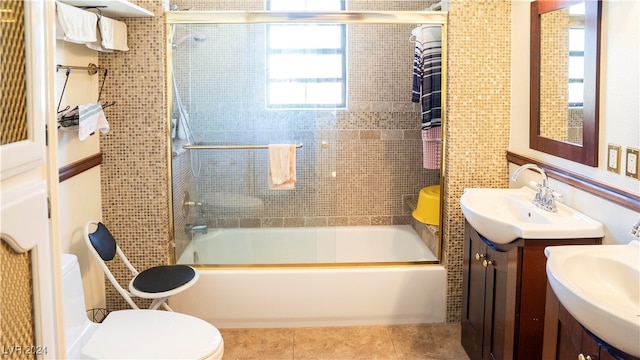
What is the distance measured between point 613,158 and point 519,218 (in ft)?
1.80

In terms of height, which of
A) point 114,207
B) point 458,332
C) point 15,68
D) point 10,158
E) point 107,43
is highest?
point 107,43


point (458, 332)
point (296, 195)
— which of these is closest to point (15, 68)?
point (296, 195)

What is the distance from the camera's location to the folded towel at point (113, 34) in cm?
278

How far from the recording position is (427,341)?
125 inches

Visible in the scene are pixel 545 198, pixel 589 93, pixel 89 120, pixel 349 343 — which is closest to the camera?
pixel 589 93

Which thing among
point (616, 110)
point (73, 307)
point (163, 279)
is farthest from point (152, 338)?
point (616, 110)

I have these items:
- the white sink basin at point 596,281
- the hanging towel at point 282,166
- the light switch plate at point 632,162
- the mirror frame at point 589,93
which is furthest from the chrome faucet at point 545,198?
the hanging towel at point 282,166

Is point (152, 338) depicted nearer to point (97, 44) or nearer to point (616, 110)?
point (97, 44)

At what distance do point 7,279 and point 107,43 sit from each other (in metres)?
1.94

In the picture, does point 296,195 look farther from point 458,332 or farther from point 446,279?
point 458,332

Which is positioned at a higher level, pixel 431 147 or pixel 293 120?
pixel 293 120

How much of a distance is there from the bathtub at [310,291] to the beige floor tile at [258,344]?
69 millimetres

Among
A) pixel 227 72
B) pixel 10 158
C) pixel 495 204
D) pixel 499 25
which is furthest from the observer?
pixel 227 72

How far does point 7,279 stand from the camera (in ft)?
3.76
